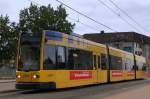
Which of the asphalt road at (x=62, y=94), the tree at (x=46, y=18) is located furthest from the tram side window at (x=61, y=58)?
the tree at (x=46, y=18)

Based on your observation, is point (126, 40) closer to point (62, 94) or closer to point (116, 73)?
point (116, 73)

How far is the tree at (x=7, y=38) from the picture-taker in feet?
272

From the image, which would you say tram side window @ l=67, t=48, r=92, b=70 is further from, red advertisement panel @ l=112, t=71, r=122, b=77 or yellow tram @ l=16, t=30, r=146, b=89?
red advertisement panel @ l=112, t=71, r=122, b=77

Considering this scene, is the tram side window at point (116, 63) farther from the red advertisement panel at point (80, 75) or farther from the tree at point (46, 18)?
the tree at point (46, 18)

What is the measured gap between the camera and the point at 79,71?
28.0 meters

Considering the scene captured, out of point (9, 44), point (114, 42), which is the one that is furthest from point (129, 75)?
point (114, 42)

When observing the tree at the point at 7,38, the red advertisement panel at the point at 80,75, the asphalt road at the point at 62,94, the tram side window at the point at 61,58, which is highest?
the tree at the point at 7,38

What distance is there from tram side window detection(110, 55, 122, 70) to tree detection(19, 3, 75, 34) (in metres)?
48.1

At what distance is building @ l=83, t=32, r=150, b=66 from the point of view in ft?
385

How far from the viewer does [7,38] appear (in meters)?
84.4

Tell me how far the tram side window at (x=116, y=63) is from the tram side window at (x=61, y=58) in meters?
12.0

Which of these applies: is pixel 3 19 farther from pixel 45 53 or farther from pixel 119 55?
pixel 45 53

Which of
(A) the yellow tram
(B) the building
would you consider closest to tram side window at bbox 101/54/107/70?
(A) the yellow tram

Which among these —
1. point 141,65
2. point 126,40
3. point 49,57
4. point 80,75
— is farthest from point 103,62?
point 126,40
